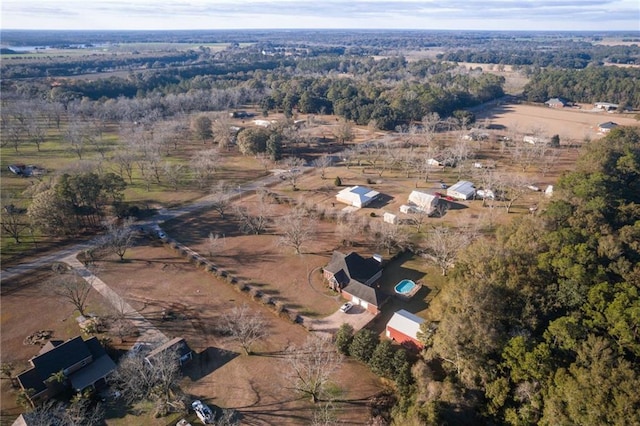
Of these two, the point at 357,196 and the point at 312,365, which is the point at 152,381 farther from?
the point at 357,196

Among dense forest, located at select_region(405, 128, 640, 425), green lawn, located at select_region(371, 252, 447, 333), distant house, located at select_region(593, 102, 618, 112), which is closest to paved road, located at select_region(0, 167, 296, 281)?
green lawn, located at select_region(371, 252, 447, 333)

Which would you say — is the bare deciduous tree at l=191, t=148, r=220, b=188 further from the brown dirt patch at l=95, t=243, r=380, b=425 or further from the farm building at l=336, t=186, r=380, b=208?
the farm building at l=336, t=186, r=380, b=208

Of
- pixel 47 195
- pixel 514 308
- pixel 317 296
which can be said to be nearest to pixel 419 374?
pixel 514 308

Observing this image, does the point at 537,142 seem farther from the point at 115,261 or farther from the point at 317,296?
the point at 115,261

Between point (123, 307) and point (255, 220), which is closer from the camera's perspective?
point (123, 307)

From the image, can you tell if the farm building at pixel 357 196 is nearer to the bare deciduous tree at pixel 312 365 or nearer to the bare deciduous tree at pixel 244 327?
the bare deciduous tree at pixel 244 327

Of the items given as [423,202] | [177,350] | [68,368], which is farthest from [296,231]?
[68,368]

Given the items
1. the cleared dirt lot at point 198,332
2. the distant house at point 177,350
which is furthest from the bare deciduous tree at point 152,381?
the cleared dirt lot at point 198,332
